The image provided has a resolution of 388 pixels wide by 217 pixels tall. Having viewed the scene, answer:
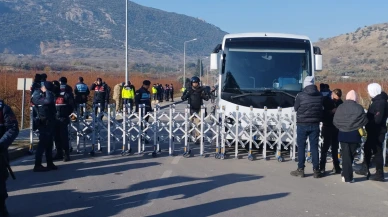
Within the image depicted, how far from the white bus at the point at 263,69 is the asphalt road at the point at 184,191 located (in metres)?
1.87

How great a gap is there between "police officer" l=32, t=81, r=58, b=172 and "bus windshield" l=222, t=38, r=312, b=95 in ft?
15.7

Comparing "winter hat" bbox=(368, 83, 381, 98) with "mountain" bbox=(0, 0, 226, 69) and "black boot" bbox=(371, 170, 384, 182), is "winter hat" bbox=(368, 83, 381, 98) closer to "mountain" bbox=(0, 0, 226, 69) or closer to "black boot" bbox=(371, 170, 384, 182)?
"black boot" bbox=(371, 170, 384, 182)

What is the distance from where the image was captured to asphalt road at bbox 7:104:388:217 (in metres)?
7.61

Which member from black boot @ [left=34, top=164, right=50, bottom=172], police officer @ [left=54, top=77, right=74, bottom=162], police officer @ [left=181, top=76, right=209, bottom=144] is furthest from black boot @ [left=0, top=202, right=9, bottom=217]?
police officer @ [left=181, top=76, right=209, bottom=144]

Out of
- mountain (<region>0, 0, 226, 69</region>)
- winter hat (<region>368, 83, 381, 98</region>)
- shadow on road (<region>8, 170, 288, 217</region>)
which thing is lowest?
shadow on road (<region>8, 170, 288, 217</region>)

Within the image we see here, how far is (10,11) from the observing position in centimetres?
17562

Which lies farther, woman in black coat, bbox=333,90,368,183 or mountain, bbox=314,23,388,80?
mountain, bbox=314,23,388,80

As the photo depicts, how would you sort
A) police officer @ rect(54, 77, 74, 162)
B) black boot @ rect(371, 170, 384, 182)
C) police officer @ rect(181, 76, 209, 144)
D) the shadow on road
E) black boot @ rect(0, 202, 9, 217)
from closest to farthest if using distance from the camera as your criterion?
black boot @ rect(0, 202, 9, 217)
the shadow on road
black boot @ rect(371, 170, 384, 182)
police officer @ rect(54, 77, 74, 162)
police officer @ rect(181, 76, 209, 144)

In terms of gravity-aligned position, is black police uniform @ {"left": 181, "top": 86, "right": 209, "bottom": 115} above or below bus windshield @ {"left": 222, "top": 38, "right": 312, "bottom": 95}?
below

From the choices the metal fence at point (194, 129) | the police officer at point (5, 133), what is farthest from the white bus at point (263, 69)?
the police officer at point (5, 133)

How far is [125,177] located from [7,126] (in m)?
3.60

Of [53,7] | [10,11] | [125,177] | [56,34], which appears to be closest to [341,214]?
[125,177]

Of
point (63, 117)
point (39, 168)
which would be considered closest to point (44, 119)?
point (39, 168)

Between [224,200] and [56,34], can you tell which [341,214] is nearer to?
[224,200]
